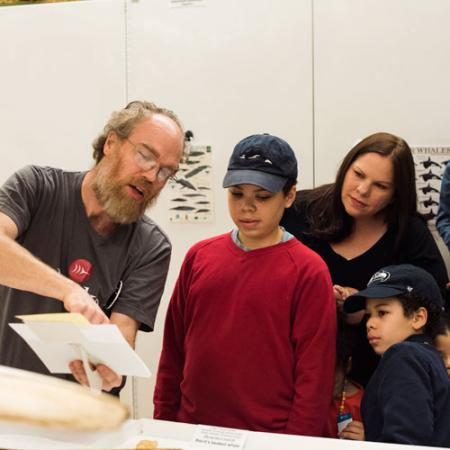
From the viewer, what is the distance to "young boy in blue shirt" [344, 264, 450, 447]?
1.16 m

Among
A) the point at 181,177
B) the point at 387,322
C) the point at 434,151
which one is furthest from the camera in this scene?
the point at 181,177

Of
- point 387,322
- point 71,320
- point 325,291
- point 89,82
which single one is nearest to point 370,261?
point 387,322

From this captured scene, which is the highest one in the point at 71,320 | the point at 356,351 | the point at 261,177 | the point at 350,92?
the point at 350,92

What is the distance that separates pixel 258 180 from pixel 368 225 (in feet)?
1.90

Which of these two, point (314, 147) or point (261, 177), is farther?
point (314, 147)

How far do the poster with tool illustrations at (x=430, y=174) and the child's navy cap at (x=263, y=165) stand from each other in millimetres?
1043

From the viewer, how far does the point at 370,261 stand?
177 centimetres

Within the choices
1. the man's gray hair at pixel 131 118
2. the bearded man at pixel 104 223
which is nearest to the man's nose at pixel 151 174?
the bearded man at pixel 104 223

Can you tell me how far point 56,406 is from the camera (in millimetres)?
481

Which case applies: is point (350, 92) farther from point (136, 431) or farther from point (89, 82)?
point (136, 431)

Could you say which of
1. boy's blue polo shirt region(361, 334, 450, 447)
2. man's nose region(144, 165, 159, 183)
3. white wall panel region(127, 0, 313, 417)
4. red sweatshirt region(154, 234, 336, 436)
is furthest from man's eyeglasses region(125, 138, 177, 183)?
white wall panel region(127, 0, 313, 417)

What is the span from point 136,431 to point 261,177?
789 millimetres

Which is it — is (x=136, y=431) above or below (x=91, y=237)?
below

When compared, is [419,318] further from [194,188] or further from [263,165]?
[194,188]
